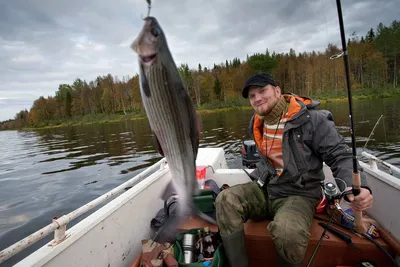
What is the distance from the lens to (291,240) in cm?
215

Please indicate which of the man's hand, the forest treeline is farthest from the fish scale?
the forest treeline

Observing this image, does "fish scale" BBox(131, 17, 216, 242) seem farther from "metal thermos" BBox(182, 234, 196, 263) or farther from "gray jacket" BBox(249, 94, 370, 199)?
"gray jacket" BBox(249, 94, 370, 199)

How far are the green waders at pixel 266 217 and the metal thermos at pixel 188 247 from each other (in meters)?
0.38

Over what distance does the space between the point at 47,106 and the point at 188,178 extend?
8234 centimetres

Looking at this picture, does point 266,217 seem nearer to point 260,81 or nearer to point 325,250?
point 325,250

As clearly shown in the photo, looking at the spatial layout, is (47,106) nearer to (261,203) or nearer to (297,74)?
(297,74)

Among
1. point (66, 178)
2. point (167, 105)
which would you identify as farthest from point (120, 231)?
point (66, 178)

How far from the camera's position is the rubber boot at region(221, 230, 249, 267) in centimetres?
246

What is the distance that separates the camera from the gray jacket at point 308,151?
8.27 ft

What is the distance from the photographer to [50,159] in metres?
14.5

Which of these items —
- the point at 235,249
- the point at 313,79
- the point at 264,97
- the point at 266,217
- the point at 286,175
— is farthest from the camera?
the point at 313,79

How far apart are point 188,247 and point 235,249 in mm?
508

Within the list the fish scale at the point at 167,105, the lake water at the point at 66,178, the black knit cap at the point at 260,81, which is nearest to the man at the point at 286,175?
the black knit cap at the point at 260,81

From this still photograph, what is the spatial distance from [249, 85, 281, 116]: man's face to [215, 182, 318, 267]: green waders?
919mm
